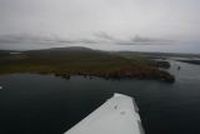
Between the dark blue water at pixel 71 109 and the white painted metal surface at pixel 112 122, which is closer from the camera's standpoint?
the white painted metal surface at pixel 112 122

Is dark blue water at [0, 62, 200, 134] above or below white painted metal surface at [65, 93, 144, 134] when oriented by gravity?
below

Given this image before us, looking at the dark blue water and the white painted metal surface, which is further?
the dark blue water

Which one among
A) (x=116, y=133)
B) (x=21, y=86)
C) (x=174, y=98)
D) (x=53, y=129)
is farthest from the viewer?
(x=21, y=86)

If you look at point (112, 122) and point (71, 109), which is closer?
point (112, 122)

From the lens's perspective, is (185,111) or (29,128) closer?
(29,128)

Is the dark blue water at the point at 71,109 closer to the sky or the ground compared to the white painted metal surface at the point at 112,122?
closer to the ground

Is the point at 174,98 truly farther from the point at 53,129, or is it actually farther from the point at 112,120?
the point at 112,120

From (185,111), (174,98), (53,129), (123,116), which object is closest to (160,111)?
(185,111)

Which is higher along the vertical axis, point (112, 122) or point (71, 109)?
point (112, 122)
